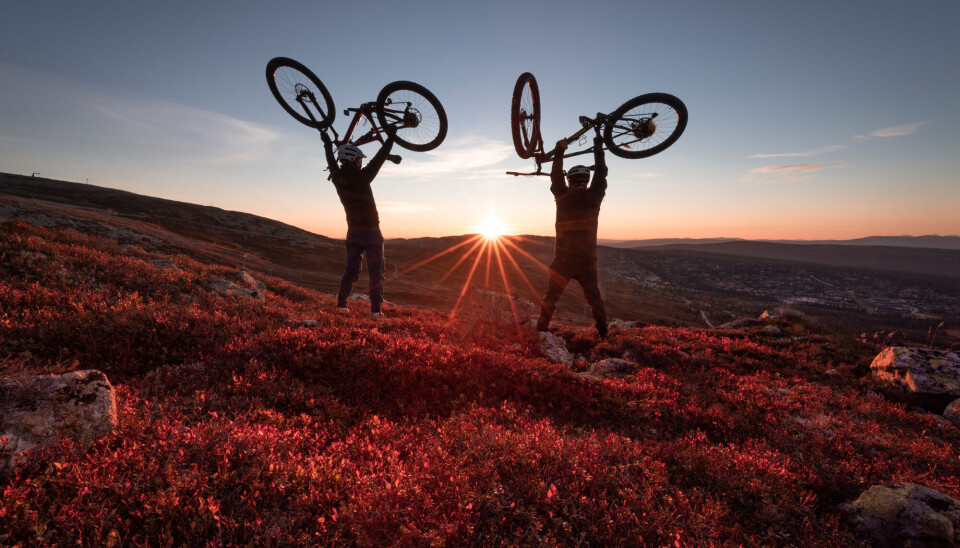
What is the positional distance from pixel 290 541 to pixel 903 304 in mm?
294716

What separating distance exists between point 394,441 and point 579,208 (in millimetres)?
8554

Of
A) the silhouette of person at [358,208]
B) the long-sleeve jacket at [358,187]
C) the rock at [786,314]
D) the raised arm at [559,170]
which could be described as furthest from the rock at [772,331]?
the long-sleeve jacket at [358,187]

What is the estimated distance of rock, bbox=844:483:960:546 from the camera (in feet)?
11.4

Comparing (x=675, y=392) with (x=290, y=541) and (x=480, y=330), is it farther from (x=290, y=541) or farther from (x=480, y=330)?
(x=290, y=541)

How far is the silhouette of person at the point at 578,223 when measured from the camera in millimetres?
10445

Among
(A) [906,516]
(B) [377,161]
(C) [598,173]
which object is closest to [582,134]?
(C) [598,173]

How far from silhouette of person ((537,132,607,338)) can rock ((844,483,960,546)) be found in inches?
276

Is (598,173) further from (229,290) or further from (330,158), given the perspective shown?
(229,290)

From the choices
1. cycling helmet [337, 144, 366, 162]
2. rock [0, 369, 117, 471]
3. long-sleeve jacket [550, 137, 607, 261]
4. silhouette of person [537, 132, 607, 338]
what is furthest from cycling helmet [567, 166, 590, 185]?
rock [0, 369, 117, 471]

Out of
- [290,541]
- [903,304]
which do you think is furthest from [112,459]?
[903,304]

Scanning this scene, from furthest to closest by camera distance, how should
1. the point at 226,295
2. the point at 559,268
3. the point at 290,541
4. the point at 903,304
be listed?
1. the point at 903,304
2. the point at 559,268
3. the point at 226,295
4. the point at 290,541

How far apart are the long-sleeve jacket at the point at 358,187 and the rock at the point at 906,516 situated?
11.0 metres

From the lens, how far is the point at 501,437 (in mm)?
4324

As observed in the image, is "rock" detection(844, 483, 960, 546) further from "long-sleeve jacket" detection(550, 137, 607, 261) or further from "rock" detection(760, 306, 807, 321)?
"rock" detection(760, 306, 807, 321)
